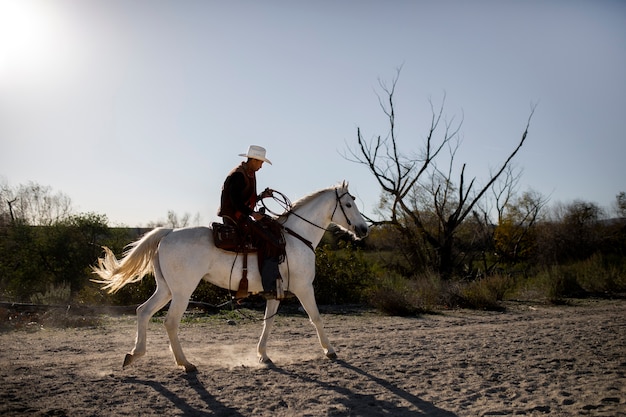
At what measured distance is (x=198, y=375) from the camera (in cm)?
617

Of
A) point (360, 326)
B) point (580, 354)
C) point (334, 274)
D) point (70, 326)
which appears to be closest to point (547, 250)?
point (334, 274)

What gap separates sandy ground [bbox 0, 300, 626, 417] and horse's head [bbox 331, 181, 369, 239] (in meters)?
1.81

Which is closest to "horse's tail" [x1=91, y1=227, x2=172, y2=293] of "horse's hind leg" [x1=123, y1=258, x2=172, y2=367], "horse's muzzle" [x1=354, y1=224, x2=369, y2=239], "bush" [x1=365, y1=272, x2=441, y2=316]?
"horse's hind leg" [x1=123, y1=258, x2=172, y2=367]

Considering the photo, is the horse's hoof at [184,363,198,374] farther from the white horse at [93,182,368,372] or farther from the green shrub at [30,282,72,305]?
the green shrub at [30,282,72,305]

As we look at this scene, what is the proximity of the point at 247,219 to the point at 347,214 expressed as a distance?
5.36 feet

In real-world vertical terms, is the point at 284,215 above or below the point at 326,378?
above

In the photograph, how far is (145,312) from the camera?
21.2ft

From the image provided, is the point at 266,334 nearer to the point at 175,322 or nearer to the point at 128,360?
the point at 175,322

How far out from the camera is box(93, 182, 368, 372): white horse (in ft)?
21.3

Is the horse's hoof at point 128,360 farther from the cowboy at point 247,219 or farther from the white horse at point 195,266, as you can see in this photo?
the cowboy at point 247,219

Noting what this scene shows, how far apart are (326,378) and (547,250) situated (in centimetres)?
2459

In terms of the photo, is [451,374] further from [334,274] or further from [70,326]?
[334,274]

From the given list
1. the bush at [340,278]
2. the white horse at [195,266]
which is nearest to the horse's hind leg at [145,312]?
the white horse at [195,266]

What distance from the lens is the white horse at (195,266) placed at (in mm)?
6480
